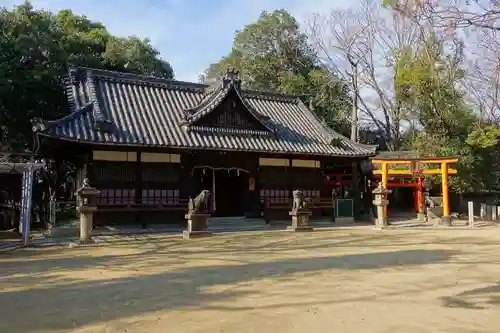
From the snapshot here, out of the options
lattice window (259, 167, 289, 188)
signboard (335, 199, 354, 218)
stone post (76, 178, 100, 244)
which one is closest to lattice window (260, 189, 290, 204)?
lattice window (259, 167, 289, 188)

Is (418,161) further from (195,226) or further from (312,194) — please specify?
(195,226)

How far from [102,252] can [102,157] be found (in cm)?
686

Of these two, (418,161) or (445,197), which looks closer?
(445,197)

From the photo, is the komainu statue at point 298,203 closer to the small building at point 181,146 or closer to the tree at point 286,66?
the small building at point 181,146

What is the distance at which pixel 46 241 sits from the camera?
1498 centimetres

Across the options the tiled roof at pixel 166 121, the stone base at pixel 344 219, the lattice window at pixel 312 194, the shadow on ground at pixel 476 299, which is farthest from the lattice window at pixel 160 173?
the shadow on ground at pixel 476 299

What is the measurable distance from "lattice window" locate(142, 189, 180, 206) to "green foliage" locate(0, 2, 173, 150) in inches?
419

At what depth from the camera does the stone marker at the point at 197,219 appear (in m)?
15.7

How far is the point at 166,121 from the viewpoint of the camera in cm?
2048

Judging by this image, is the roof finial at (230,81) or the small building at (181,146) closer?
the small building at (181,146)

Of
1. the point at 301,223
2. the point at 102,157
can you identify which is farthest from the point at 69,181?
the point at 301,223

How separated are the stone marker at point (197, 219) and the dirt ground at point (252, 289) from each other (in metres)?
2.95

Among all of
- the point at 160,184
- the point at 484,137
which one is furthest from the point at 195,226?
the point at 484,137

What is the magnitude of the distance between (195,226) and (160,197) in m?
3.89
